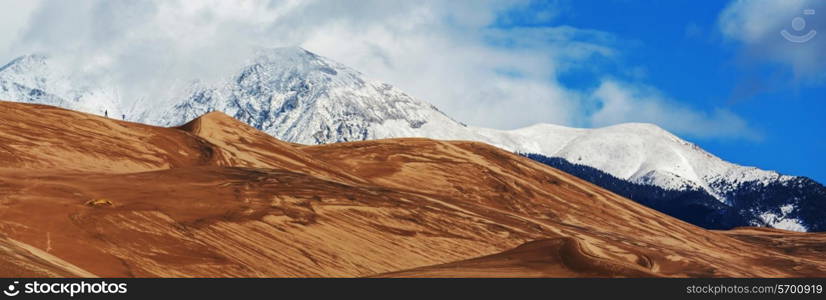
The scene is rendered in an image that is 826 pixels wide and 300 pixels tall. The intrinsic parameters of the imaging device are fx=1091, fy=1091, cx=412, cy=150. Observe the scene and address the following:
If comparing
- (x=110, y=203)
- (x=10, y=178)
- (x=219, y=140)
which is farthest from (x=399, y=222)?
(x=219, y=140)

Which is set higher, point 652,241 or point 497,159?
point 497,159

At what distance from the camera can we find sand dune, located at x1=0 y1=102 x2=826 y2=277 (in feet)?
→ 158

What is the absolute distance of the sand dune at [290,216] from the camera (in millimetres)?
48281

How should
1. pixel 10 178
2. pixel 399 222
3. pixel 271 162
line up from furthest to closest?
pixel 271 162 → pixel 399 222 → pixel 10 178

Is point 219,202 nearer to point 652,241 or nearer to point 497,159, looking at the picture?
point 652,241

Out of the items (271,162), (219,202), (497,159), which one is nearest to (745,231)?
(497,159)

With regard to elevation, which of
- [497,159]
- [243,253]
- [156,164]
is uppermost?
[497,159]

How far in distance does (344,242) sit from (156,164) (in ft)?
83.4

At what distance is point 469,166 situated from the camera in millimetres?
101312

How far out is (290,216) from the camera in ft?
191

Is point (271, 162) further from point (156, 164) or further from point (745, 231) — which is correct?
point (745, 231)
